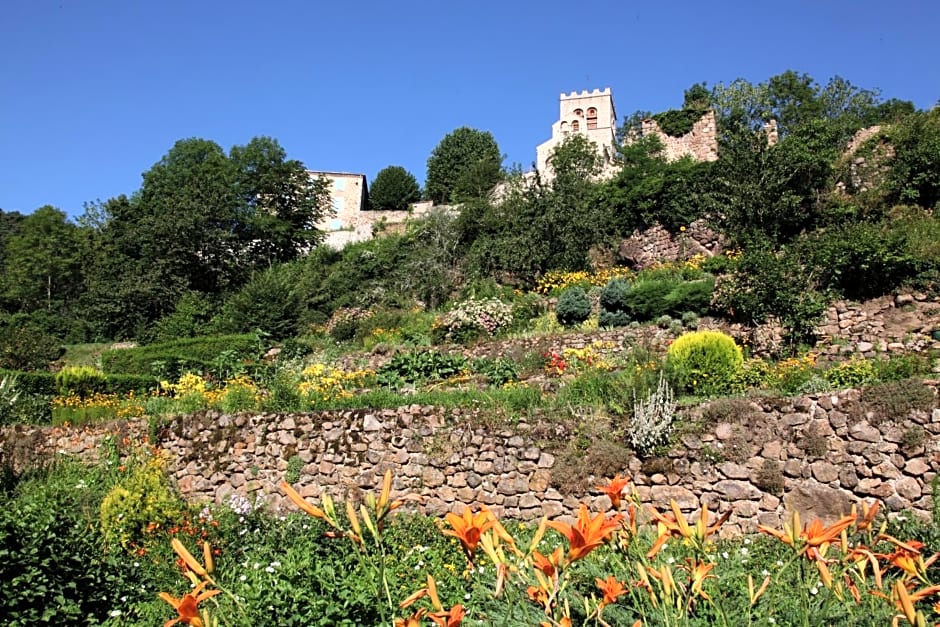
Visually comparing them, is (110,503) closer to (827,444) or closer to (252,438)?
(252,438)

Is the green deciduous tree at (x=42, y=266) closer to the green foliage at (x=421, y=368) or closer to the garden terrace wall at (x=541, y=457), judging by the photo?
the green foliage at (x=421, y=368)

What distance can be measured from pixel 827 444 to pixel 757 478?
31.8 inches

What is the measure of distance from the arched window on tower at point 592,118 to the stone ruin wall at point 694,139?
42.0ft

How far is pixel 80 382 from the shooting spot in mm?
13992

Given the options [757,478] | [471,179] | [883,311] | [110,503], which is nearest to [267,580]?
[110,503]

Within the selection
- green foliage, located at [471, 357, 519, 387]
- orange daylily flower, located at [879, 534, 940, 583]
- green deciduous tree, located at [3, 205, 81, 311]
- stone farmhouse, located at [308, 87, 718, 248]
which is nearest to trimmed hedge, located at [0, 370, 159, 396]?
green foliage, located at [471, 357, 519, 387]

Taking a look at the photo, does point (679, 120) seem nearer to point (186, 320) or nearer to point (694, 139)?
point (694, 139)

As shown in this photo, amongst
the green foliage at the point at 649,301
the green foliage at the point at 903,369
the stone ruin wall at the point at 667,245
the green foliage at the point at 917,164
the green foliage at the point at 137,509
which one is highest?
the green foliage at the point at 917,164

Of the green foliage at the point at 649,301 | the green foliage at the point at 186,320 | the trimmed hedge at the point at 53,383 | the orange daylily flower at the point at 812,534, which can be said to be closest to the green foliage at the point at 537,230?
the green foliage at the point at 649,301

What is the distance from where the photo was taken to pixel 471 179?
30078mm

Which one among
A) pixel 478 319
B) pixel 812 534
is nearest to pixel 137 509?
pixel 812 534

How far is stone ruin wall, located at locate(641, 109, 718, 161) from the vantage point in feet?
84.8

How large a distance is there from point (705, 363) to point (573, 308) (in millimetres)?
5969

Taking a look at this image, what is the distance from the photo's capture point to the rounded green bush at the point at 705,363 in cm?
957
